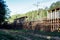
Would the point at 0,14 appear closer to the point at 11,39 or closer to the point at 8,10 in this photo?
the point at 8,10

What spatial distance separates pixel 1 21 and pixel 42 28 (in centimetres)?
1639

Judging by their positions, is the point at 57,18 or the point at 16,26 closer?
the point at 57,18

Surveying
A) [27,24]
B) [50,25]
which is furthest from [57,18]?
[27,24]

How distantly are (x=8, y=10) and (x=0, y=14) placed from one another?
4616 millimetres

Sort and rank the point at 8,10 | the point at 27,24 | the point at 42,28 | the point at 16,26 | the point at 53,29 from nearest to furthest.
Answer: the point at 53,29 → the point at 42,28 → the point at 27,24 → the point at 16,26 → the point at 8,10

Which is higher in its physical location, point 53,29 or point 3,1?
point 3,1

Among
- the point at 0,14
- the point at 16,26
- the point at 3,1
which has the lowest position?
the point at 16,26

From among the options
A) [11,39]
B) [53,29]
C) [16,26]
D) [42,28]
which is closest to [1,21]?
[16,26]

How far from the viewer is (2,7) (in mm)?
46312

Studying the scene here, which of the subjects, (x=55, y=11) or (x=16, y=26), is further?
(x=16, y=26)

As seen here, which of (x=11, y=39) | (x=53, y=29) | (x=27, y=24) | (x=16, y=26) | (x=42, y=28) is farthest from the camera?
(x=16, y=26)

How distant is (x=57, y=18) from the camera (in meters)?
31.5

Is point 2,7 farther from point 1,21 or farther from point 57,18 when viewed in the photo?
point 57,18

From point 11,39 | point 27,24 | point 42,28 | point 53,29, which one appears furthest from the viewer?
point 27,24
